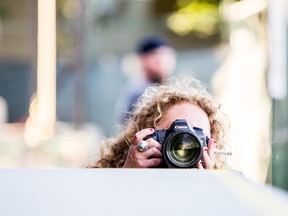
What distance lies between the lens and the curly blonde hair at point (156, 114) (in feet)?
6.02

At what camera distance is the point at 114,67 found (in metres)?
13.7

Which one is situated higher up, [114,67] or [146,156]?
[146,156]

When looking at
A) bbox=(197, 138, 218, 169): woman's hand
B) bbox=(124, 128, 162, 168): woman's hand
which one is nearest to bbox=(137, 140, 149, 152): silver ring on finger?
bbox=(124, 128, 162, 168): woman's hand

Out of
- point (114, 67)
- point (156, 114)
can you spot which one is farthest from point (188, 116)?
point (114, 67)

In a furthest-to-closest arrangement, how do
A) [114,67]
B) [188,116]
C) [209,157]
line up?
1. [114,67]
2. [188,116]
3. [209,157]

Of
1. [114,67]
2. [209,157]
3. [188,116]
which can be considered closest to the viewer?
[209,157]

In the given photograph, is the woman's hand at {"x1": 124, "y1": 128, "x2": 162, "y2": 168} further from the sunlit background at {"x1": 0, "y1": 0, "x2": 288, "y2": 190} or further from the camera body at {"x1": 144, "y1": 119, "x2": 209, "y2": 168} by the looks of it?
the sunlit background at {"x1": 0, "y1": 0, "x2": 288, "y2": 190}

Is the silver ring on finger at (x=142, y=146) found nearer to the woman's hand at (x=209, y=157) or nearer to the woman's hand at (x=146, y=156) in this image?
the woman's hand at (x=146, y=156)

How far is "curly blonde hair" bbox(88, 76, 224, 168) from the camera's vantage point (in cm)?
183

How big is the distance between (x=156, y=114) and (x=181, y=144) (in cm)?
19

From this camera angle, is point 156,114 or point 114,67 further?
point 114,67

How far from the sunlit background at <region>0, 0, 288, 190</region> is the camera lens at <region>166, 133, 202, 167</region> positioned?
0.10m

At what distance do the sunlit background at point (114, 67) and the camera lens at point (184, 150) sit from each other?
10 cm

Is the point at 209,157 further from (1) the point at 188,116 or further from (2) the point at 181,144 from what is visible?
(1) the point at 188,116
